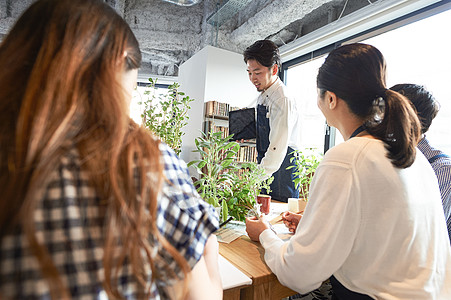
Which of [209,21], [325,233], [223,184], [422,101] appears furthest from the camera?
[209,21]

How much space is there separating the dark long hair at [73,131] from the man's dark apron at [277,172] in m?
2.12

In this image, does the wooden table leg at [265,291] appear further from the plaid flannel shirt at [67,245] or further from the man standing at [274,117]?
the man standing at [274,117]

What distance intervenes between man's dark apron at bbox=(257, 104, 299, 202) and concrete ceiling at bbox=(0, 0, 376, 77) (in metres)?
1.54

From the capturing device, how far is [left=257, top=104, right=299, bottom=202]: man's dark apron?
101 inches

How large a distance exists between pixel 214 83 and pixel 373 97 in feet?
11.5

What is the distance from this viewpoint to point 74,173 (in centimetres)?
42

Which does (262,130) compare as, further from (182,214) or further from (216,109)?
(182,214)

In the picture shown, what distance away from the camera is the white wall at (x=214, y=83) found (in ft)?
14.2

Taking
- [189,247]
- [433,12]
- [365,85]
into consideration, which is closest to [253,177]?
[365,85]

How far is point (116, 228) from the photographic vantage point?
42 cm

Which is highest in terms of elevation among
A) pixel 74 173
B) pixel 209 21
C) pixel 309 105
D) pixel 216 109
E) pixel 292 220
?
pixel 209 21

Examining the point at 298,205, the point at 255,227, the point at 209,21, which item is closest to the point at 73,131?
the point at 255,227

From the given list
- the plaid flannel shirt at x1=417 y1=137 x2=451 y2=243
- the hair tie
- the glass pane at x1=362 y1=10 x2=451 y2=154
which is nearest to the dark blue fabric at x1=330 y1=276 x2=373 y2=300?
the hair tie

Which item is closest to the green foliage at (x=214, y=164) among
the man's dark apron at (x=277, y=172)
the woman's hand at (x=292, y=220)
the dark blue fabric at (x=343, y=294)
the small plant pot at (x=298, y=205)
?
the woman's hand at (x=292, y=220)
